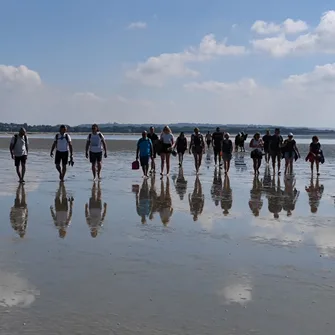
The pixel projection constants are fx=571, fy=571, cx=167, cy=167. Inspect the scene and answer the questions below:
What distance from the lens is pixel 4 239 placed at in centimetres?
776

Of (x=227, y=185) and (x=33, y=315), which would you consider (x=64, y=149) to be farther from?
(x=33, y=315)

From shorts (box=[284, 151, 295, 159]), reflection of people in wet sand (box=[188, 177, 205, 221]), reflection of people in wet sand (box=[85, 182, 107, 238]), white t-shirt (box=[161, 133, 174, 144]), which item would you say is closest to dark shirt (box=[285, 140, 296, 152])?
shorts (box=[284, 151, 295, 159])

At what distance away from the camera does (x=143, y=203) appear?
11570 millimetres

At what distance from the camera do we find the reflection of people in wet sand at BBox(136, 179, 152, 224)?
1006 cm

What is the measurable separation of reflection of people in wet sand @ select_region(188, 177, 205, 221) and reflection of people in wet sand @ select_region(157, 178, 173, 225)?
1.41 ft

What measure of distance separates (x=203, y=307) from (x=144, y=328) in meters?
0.71

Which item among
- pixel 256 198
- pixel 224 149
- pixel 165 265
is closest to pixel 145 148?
pixel 224 149

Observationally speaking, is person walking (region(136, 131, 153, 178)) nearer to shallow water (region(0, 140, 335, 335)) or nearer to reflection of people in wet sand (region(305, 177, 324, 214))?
reflection of people in wet sand (region(305, 177, 324, 214))

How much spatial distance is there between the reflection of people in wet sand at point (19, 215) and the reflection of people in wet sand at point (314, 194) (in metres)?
5.30

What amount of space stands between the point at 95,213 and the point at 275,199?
14.5ft

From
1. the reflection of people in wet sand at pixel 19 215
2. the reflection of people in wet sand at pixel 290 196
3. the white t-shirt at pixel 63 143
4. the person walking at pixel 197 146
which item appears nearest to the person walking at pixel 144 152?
the person walking at pixel 197 146

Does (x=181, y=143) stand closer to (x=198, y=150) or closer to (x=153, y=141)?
(x=198, y=150)

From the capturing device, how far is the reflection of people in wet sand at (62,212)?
28.6 ft

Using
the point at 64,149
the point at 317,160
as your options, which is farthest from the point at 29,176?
the point at 317,160
